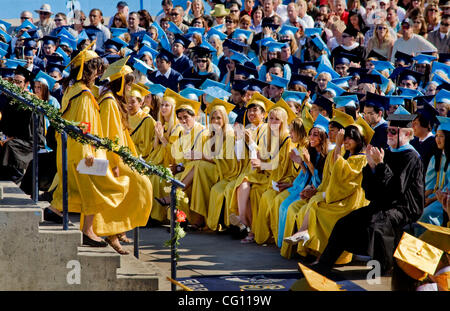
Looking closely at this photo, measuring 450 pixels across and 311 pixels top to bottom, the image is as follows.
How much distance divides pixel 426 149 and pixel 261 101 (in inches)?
94.5

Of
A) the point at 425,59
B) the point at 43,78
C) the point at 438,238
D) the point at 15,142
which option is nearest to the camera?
the point at 438,238

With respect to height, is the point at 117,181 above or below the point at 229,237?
above

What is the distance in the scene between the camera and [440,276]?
484 cm

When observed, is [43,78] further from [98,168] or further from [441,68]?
[441,68]

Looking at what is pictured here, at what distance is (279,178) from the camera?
904cm

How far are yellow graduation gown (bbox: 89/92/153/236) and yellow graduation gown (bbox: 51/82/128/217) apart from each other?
0.28 feet

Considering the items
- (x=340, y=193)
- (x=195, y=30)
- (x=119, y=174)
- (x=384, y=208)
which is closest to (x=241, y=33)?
(x=195, y=30)

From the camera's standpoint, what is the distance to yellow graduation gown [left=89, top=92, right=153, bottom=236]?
7.04 metres

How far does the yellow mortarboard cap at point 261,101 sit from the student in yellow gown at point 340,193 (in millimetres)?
1809

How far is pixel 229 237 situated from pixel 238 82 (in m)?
3.07

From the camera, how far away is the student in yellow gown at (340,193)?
25.4 ft

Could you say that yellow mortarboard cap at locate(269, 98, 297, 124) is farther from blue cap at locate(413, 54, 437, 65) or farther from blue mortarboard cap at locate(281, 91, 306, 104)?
blue cap at locate(413, 54, 437, 65)
